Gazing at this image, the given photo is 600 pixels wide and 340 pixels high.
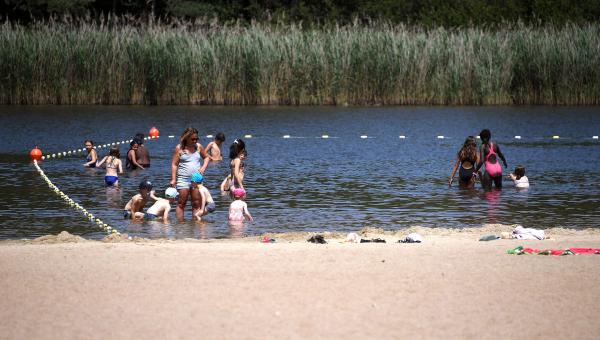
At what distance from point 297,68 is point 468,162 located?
1984 centimetres

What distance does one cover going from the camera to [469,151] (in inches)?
768

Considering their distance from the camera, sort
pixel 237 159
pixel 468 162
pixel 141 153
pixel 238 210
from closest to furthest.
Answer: pixel 238 210
pixel 237 159
pixel 468 162
pixel 141 153

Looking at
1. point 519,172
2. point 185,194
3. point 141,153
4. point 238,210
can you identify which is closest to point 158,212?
point 185,194

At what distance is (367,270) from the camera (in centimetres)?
1073

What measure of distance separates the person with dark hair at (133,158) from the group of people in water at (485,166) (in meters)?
6.32

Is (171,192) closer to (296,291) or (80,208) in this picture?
(80,208)

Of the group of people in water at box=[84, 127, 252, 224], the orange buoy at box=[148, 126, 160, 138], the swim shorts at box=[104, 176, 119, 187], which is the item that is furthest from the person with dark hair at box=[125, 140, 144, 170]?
the orange buoy at box=[148, 126, 160, 138]

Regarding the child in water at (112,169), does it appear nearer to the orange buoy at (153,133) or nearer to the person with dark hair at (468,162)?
the person with dark hair at (468,162)

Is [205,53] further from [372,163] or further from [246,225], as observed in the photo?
[246,225]

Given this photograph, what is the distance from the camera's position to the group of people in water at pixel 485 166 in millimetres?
19578

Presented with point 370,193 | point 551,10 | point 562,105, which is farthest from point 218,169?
point 551,10

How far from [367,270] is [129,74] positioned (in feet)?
98.9

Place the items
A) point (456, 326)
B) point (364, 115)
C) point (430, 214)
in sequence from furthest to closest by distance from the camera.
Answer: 1. point (364, 115)
2. point (430, 214)
3. point (456, 326)

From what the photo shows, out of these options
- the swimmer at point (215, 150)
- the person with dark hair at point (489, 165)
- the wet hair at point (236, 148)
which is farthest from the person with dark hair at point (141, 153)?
the person with dark hair at point (489, 165)
